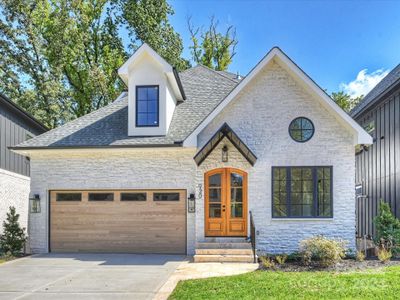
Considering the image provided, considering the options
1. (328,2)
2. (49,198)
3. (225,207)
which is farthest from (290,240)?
(328,2)

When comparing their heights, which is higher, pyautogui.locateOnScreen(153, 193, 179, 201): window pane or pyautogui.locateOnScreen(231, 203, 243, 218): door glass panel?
pyautogui.locateOnScreen(153, 193, 179, 201): window pane

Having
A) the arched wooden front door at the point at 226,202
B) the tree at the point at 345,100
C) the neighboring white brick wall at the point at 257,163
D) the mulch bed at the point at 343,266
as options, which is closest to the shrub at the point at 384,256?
the mulch bed at the point at 343,266

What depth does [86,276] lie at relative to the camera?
31.4 ft

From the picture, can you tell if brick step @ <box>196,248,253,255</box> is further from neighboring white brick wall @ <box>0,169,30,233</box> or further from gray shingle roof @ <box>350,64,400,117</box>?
neighboring white brick wall @ <box>0,169,30,233</box>

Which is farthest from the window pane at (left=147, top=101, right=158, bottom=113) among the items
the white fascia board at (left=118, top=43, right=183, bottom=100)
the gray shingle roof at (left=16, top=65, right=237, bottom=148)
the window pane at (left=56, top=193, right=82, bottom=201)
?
the window pane at (left=56, top=193, right=82, bottom=201)

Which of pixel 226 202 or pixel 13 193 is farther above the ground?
pixel 13 193

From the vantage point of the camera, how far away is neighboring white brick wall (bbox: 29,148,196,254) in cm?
1342

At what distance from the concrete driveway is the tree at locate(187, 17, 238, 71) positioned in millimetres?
23136

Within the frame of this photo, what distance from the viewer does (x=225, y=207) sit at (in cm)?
1306

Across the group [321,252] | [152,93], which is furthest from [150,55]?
Result: [321,252]

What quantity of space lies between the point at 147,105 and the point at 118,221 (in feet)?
14.1

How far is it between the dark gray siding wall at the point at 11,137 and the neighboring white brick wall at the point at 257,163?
3.71 m

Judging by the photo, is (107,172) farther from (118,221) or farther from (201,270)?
(201,270)

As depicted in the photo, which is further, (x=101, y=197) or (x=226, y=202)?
(x=101, y=197)
